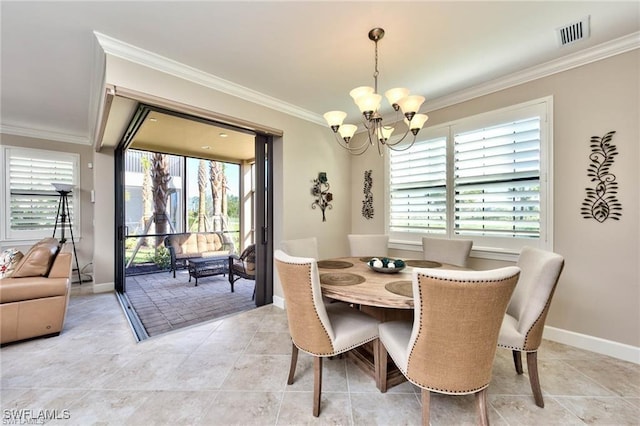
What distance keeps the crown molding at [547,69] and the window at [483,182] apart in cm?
27

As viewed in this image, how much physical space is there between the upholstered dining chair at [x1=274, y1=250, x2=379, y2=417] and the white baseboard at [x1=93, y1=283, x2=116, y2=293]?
4089 mm

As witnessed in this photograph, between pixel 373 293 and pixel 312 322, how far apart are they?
16.9 inches

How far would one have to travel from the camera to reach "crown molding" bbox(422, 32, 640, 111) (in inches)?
85.5

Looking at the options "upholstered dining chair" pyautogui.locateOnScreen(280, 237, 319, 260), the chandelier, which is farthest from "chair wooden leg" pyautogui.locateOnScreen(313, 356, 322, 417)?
the chandelier

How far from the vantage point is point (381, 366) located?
1.83 metres

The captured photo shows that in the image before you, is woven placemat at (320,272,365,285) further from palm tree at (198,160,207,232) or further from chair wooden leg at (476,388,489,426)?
palm tree at (198,160,207,232)

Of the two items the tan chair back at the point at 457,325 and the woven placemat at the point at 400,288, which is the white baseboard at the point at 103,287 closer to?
the woven placemat at the point at 400,288

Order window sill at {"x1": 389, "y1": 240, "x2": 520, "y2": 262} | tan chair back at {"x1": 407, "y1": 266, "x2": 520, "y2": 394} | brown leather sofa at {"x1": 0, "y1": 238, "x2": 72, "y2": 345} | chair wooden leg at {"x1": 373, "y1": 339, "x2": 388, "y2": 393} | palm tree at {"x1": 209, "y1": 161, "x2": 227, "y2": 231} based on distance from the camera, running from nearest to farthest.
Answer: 1. tan chair back at {"x1": 407, "y1": 266, "x2": 520, "y2": 394}
2. chair wooden leg at {"x1": 373, "y1": 339, "x2": 388, "y2": 393}
3. brown leather sofa at {"x1": 0, "y1": 238, "x2": 72, "y2": 345}
4. window sill at {"x1": 389, "y1": 240, "x2": 520, "y2": 262}
5. palm tree at {"x1": 209, "y1": 161, "x2": 227, "y2": 231}

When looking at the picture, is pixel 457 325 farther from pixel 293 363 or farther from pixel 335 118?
pixel 335 118

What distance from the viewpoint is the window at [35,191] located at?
4145mm

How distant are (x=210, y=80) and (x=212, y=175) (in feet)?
8.19

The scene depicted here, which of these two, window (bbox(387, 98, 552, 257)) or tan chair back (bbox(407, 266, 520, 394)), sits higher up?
window (bbox(387, 98, 552, 257))

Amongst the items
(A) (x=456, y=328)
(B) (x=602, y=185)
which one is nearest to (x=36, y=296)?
(A) (x=456, y=328)

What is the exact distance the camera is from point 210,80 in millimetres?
2709
